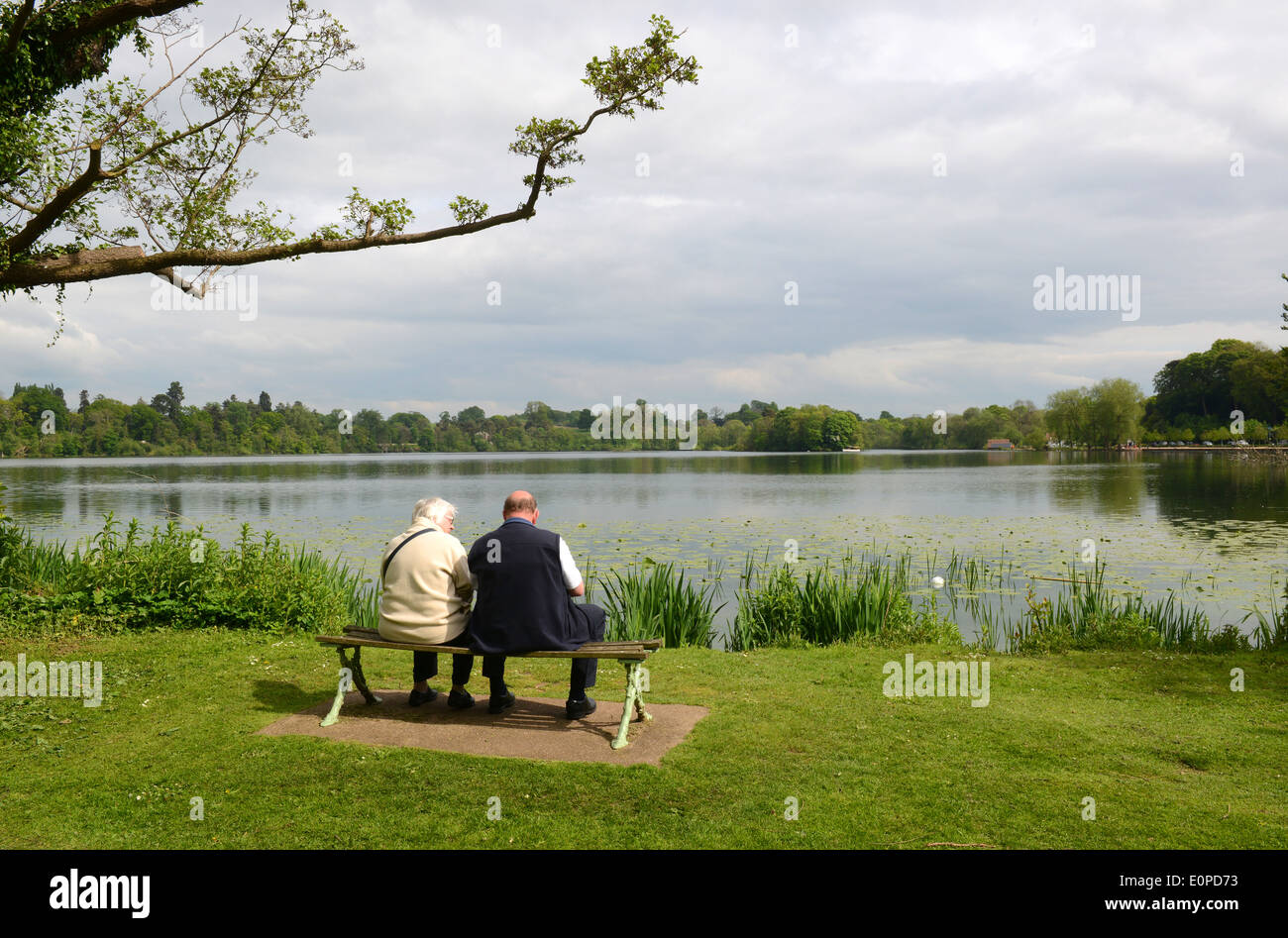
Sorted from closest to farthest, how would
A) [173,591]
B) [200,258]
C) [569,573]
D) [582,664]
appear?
1. [569,573]
2. [582,664]
3. [200,258]
4. [173,591]

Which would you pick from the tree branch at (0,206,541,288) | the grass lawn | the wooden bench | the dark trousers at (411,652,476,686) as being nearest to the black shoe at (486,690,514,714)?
the dark trousers at (411,652,476,686)

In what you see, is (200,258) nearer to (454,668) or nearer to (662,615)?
(454,668)

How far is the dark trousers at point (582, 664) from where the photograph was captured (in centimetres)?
548

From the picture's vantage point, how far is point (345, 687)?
18.3 feet

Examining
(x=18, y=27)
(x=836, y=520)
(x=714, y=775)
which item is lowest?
(x=836, y=520)

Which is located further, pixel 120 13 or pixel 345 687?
pixel 120 13

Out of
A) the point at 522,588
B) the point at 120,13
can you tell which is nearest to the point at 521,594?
the point at 522,588

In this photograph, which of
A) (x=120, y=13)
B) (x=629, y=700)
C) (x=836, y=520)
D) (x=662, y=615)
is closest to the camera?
(x=629, y=700)

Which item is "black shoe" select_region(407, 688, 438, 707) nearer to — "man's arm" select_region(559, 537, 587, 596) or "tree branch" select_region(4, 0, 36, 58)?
"man's arm" select_region(559, 537, 587, 596)

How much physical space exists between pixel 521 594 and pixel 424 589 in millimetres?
720

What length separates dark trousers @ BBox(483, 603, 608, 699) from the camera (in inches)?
216

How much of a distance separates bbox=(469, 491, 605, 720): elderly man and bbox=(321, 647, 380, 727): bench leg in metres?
1.04

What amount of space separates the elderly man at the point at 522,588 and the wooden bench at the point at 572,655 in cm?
12
